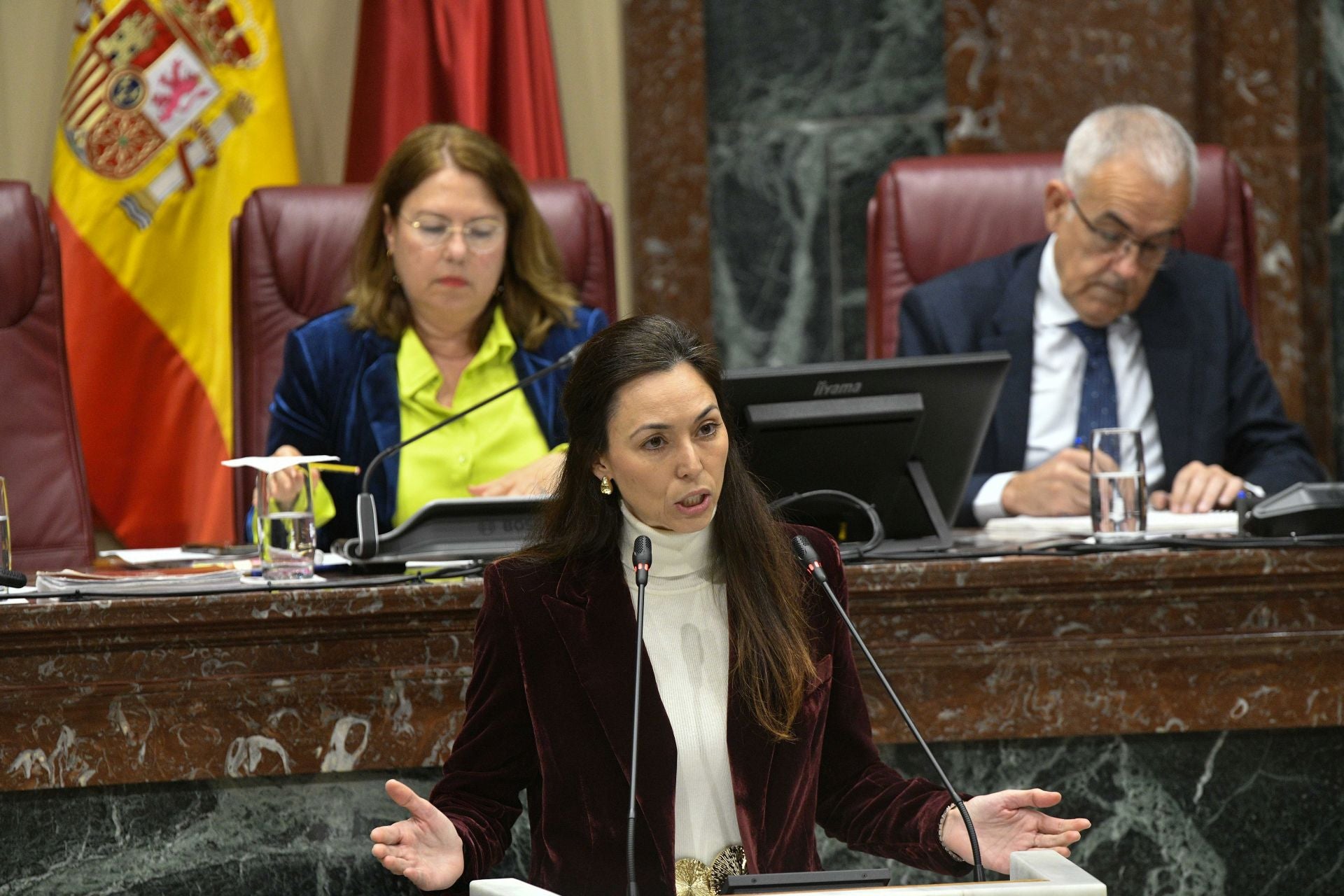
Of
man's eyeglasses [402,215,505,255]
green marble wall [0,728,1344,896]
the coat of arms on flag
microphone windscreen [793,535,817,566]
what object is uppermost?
the coat of arms on flag

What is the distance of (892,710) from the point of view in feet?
6.63

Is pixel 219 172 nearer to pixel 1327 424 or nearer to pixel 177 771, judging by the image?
pixel 177 771

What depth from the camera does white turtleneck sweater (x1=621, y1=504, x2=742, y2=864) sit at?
1566 millimetres

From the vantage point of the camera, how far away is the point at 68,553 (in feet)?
9.36

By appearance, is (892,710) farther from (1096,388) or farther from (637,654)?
(1096,388)

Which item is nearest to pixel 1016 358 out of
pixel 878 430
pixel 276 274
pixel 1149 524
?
A: pixel 1149 524

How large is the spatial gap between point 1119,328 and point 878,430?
1.03m

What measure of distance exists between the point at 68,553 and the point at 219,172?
1054 millimetres

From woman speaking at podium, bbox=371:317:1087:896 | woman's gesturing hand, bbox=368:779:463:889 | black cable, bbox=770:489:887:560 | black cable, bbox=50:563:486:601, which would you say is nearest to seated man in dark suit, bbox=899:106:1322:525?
black cable, bbox=770:489:887:560

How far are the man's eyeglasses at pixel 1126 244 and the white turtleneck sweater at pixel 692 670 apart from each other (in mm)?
1529

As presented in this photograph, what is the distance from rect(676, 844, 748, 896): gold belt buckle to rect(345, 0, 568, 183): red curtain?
7.52 feet

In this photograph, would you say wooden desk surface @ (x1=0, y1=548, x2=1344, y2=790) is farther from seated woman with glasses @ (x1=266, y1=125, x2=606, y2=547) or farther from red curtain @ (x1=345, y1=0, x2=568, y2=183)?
red curtain @ (x1=345, y1=0, x2=568, y2=183)

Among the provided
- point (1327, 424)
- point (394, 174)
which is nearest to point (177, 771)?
point (394, 174)

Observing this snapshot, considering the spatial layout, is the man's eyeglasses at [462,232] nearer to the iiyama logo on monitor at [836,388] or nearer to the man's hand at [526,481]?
the man's hand at [526,481]
